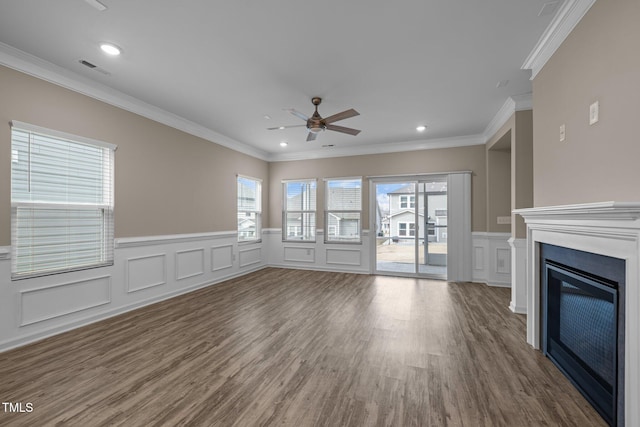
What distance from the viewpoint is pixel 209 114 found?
4.38 meters

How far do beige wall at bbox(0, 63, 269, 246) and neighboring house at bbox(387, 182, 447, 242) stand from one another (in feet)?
11.3

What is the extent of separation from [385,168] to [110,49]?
4.91 m

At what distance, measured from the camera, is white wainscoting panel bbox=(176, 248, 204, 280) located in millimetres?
4543

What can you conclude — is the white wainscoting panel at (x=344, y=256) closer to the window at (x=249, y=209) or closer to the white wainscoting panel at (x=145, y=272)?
the window at (x=249, y=209)

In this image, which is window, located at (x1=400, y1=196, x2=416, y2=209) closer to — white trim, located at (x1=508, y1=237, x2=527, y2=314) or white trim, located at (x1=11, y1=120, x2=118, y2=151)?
white trim, located at (x1=508, y1=237, x2=527, y2=314)

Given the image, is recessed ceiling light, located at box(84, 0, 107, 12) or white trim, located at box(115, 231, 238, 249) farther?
white trim, located at box(115, 231, 238, 249)

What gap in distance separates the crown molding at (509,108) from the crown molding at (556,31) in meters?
0.90

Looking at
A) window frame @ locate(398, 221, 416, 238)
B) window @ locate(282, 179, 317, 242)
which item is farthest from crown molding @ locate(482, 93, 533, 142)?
window @ locate(282, 179, 317, 242)

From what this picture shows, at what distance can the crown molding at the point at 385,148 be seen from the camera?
5575 millimetres

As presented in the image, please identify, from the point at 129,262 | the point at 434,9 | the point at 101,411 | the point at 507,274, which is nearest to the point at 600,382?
the point at 434,9

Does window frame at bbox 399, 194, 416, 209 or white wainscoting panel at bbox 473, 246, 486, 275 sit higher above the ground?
window frame at bbox 399, 194, 416, 209

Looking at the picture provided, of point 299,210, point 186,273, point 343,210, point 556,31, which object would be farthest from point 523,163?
point 186,273

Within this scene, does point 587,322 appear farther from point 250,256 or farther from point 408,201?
point 250,256

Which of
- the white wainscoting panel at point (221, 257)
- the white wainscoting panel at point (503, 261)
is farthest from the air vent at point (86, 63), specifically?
the white wainscoting panel at point (503, 261)
